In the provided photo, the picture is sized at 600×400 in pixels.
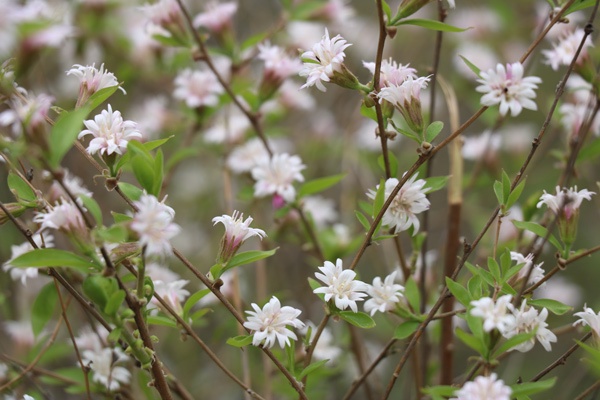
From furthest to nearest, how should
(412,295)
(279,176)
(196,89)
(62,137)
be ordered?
(196,89) → (279,176) → (412,295) → (62,137)

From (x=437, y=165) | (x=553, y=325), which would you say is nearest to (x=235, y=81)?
(x=553, y=325)

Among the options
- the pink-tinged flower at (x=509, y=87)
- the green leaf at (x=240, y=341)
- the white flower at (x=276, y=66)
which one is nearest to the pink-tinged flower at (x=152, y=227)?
the green leaf at (x=240, y=341)

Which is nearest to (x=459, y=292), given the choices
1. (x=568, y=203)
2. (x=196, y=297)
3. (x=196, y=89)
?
(x=568, y=203)

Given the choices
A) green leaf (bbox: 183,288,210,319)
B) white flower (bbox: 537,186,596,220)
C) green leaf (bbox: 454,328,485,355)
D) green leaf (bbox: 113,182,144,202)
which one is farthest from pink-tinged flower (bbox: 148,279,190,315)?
white flower (bbox: 537,186,596,220)

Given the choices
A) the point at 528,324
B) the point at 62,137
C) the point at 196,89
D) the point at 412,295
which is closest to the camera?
the point at 62,137

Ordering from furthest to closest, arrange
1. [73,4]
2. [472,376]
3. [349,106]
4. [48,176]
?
[349,106] < [73,4] < [472,376] < [48,176]

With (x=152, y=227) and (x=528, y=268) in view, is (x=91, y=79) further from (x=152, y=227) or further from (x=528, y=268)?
(x=528, y=268)

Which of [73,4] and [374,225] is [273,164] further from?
[73,4]

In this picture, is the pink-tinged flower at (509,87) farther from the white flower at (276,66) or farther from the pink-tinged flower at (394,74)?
the white flower at (276,66)
